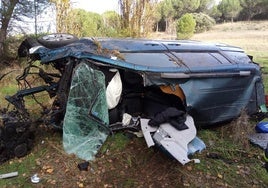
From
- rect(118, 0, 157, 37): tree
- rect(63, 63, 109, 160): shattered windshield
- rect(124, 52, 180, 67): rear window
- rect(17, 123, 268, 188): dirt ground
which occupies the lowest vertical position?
rect(17, 123, 268, 188): dirt ground

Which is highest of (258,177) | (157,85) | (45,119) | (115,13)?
(115,13)

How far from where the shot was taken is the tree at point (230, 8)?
39431 millimetres

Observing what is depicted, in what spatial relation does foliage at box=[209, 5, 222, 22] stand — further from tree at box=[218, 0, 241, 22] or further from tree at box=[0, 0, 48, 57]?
tree at box=[0, 0, 48, 57]

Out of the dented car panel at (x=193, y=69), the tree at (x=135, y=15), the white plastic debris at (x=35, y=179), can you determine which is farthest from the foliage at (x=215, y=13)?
the white plastic debris at (x=35, y=179)

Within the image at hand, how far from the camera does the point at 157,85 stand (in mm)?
4754

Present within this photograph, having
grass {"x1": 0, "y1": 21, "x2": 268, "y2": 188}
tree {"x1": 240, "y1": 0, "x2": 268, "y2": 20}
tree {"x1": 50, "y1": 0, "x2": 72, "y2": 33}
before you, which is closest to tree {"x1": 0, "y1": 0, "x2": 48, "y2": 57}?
tree {"x1": 50, "y1": 0, "x2": 72, "y2": 33}

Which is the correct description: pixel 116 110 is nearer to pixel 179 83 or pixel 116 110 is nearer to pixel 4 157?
pixel 179 83

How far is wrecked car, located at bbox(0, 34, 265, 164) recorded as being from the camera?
461 cm

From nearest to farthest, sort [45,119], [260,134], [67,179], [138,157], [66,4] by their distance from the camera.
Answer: [67,179] < [138,157] < [45,119] < [260,134] < [66,4]

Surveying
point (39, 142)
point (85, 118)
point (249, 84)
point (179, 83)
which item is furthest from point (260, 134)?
point (39, 142)

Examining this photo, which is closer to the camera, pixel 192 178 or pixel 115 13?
pixel 192 178

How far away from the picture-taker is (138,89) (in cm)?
537

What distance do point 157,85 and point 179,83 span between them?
36cm

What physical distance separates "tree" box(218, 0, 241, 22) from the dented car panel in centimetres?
3643
